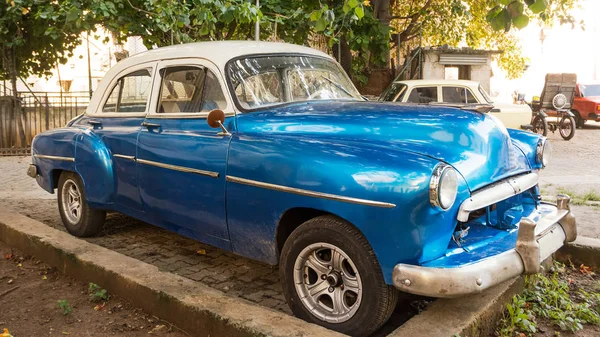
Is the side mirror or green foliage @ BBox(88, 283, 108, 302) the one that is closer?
the side mirror

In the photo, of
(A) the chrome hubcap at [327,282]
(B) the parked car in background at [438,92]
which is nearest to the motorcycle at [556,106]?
(B) the parked car in background at [438,92]

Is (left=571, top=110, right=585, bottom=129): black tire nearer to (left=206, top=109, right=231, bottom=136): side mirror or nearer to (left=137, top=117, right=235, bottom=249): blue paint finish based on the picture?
(left=137, top=117, right=235, bottom=249): blue paint finish

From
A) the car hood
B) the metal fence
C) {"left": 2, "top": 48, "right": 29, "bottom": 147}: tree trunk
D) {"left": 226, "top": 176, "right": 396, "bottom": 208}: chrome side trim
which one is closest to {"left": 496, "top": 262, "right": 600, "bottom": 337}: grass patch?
the car hood

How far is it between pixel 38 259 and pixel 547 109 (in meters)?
16.2

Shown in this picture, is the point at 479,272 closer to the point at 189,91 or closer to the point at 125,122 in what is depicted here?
the point at 189,91

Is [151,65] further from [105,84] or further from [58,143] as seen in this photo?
[58,143]

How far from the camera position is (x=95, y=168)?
478cm

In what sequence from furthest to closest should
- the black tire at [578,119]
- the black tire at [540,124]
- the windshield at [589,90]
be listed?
the windshield at [589,90] < the black tire at [578,119] < the black tire at [540,124]

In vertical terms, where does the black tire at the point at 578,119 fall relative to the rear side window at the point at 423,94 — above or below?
below

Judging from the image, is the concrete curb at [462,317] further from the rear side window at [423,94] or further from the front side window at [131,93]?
the rear side window at [423,94]

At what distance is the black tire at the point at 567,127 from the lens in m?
15.7

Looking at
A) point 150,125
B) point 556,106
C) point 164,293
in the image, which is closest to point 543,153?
point 164,293

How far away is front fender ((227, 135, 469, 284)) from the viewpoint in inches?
110

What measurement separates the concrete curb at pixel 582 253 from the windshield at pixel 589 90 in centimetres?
1787
